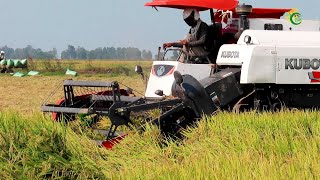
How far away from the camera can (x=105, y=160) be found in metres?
6.52

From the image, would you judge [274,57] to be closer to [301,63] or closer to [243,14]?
[301,63]

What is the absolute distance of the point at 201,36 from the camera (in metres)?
8.80

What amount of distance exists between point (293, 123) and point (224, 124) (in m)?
0.73

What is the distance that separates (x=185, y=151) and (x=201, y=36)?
274 cm

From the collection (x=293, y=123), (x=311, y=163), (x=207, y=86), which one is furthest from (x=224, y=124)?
(x=311, y=163)

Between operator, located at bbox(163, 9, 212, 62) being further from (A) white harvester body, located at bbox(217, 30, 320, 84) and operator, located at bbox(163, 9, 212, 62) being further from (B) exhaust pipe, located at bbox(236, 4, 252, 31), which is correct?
(B) exhaust pipe, located at bbox(236, 4, 252, 31)

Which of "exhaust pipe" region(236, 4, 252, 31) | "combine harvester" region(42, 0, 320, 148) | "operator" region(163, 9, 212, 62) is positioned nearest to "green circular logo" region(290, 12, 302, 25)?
"combine harvester" region(42, 0, 320, 148)

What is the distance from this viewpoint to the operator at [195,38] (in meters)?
8.78

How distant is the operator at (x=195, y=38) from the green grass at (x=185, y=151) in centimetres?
155

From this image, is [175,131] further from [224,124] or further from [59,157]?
[59,157]

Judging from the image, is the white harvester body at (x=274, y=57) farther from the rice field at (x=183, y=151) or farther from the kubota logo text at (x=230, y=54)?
the rice field at (x=183, y=151)

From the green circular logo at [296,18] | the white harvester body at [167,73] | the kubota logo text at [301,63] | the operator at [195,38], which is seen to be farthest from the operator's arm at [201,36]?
the green circular logo at [296,18]

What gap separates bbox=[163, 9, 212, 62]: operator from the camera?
8.78 meters

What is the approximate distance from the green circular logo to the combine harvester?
0.58 m
